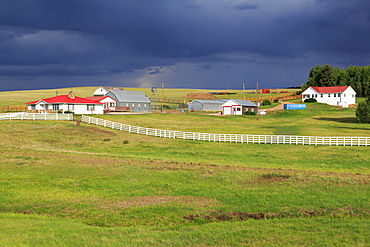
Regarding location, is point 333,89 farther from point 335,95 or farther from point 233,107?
point 233,107

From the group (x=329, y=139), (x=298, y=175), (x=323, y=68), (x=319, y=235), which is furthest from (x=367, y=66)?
(x=319, y=235)

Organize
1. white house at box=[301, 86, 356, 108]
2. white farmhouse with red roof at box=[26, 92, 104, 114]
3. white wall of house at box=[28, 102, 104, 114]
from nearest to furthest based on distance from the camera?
1. white farmhouse with red roof at box=[26, 92, 104, 114]
2. white wall of house at box=[28, 102, 104, 114]
3. white house at box=[301, 86, 356, 108]

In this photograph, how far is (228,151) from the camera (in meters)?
42.1

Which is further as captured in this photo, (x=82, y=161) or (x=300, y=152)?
(x=300, y=152)

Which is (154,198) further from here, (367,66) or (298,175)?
(367,66)

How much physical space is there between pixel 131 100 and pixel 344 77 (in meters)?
93.2

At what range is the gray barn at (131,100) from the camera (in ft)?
345

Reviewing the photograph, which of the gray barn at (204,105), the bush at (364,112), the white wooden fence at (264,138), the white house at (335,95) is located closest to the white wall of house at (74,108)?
the gray barn at (204,105)

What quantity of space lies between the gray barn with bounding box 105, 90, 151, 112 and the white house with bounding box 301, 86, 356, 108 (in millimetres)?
56955

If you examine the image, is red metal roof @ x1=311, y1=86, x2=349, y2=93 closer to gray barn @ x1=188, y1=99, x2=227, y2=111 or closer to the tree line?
the tree line

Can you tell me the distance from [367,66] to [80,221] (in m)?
163

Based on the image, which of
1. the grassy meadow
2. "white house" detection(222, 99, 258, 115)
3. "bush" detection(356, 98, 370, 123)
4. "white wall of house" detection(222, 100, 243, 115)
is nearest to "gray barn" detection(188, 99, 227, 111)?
"white house" detection(222, 99, 258, 115)

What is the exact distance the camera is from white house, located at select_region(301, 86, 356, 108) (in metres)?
123

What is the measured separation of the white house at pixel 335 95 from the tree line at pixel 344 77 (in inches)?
1025
